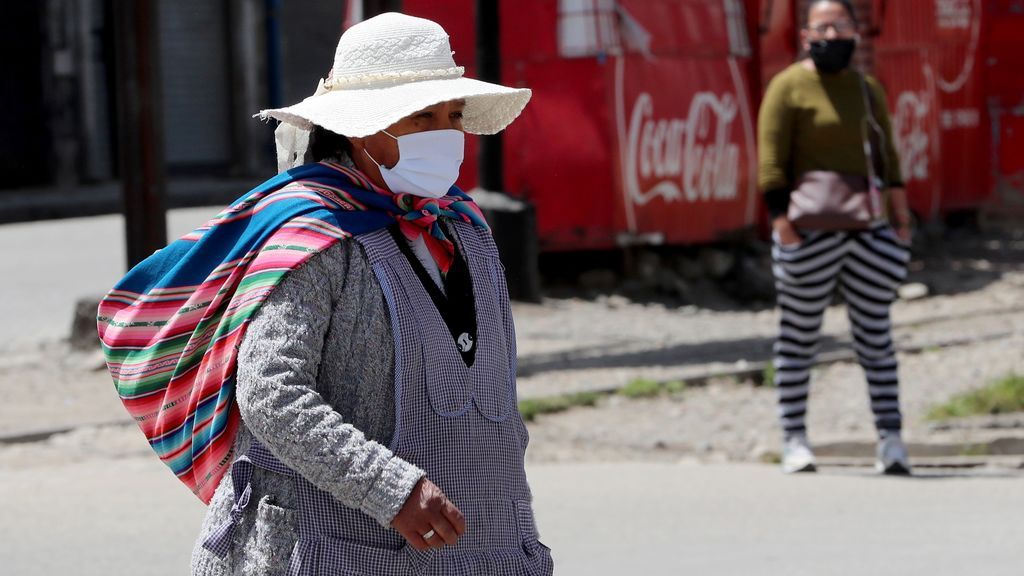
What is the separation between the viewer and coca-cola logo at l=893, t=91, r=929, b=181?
1628 centimetres

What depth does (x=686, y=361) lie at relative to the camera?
33.7ft

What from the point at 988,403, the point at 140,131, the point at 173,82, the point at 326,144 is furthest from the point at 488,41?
the point at 173,82

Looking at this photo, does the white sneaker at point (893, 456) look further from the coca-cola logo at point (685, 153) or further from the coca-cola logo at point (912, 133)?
the coca-cola logo at point (912, 133)

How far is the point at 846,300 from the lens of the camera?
678cm

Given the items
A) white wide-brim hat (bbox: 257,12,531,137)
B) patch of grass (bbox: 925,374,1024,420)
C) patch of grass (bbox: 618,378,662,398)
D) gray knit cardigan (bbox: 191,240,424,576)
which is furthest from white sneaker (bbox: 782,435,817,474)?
gray knit cardigan (bbox: 191,240,424,576)

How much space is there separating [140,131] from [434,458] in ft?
26.8

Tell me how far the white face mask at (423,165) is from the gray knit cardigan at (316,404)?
16 cm

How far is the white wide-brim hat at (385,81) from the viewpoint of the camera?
9.25 feet

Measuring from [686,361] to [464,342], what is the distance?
24.5 ft

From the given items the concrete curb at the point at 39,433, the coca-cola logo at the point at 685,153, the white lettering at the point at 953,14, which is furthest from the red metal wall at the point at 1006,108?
the concrete curb at the point at 39,433

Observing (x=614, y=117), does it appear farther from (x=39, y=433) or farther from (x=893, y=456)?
(x=893, y=456)

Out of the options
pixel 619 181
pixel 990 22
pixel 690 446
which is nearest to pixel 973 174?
pixel 990 22

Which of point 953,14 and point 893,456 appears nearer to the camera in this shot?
point 893,456

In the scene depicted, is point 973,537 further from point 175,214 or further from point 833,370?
point 175,214
